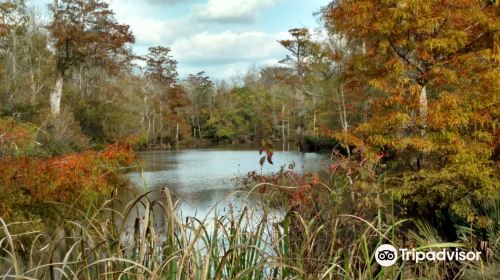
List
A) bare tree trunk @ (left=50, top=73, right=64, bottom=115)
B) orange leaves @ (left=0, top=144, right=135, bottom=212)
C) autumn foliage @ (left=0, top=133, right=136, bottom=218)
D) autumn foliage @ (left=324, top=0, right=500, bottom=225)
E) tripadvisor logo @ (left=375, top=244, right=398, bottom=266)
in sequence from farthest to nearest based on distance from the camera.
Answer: bare tree trunk @ (left=50, top=73, right=64, bottom=115) → orange leaves @ (left=0, top=144, right=135, bottom=212) → autumn foliage @ (left=0, top=133, right=136, bottom=218) → autumn foliage @ (left=324, top=0, right=500, bottom=225) → tripadvisor logo @ (left=375, top=244, right=398, bottom=266)

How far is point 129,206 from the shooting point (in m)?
1.57

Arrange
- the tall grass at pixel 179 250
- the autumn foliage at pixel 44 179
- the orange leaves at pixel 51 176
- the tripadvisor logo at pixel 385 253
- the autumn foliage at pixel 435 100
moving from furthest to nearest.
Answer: the orange leaves at pixel 51 176, the autumn foliage at pixel 44 179, the autumn foliage at pixel 435 100, the tripadvisor logo at pixel 385 253, the tall grass at pixel 179 250

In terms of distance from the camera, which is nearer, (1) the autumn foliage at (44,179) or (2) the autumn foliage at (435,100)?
(2) the autumn foliage at (435,100)

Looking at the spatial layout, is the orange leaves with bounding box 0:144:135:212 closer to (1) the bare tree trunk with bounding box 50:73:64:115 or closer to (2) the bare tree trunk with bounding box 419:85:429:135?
(2) the bare tree trunk with bounding box 419:85:429:135

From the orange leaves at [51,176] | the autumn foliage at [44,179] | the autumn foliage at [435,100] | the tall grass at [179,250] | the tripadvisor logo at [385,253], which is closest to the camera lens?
the tall grass at [179,250]

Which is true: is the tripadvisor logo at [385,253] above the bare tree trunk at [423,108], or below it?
below

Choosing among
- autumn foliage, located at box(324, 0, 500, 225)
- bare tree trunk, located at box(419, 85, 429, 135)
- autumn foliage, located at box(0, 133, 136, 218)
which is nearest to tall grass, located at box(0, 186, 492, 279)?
autumn foliage, located at box(324, 0, 500, 225)

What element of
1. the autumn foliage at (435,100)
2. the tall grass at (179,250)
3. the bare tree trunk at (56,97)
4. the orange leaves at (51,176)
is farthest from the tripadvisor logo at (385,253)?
the bare tree trunk at (56,97)

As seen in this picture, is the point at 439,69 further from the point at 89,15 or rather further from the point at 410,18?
the point at 89,15

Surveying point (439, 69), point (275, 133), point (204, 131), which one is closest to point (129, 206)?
point (439, 69)

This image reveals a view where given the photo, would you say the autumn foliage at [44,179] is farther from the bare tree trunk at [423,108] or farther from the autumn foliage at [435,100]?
the bare tree trunk at [423,108]

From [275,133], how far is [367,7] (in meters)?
36.8

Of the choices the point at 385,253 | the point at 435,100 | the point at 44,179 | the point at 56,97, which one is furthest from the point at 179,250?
the point at 56,97

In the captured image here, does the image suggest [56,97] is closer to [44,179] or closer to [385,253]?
[44,179]
